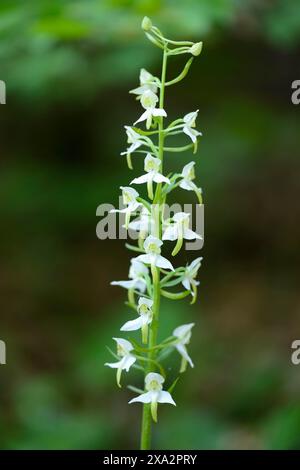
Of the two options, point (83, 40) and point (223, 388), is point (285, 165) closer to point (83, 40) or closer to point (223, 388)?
point (223, 388)

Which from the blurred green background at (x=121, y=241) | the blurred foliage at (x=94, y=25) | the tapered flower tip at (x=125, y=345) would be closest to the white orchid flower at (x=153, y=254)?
the tapered flower tip at (x=125, y=345)

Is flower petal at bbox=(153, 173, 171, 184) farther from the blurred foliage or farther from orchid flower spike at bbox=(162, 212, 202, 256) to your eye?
the blurred foliage

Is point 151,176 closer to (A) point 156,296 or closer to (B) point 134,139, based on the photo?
(B) point 134,139

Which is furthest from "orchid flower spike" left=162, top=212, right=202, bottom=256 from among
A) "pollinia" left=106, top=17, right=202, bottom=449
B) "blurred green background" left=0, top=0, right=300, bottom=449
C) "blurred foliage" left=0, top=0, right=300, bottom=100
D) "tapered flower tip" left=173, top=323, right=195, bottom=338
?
"blurred green background" left=0, top=0, right=300, bottom=449

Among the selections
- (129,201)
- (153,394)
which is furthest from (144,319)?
(129,201)

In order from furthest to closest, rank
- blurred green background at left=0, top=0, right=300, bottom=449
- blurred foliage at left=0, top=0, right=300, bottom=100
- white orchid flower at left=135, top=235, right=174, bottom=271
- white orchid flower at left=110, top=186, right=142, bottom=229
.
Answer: blurred green background at left=0, top=0, right=300, bottom=449, blurred foliage at left=0, top=0, right=300, bottom=100, white orchid flower at left=110, top=186, right=142, bottom=229, white orchid flower at left=135, top=235, right=174, bottom=271

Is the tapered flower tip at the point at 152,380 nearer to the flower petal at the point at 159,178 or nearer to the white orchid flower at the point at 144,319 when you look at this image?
the white orchid flower at the point at 144,319
